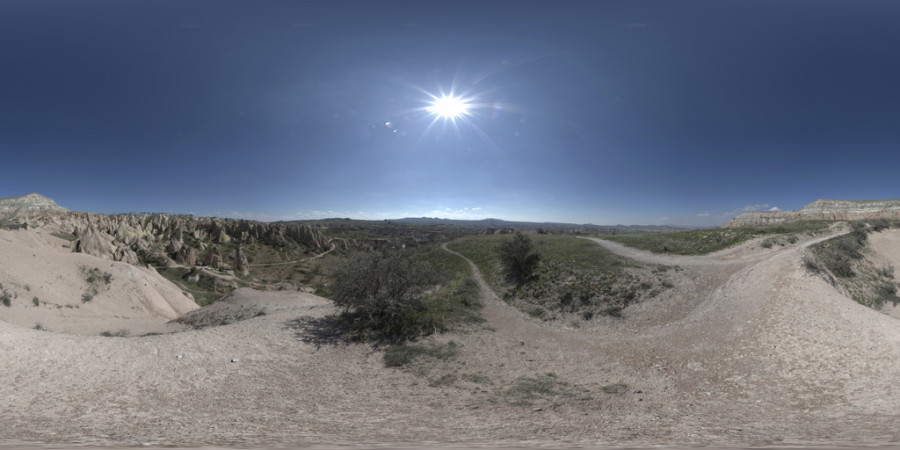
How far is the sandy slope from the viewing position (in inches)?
214

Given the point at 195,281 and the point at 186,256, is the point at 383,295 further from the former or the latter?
the point at 186,256

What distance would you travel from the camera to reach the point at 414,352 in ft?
36.8

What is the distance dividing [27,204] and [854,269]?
18480cm

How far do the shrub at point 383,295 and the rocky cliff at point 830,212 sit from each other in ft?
177

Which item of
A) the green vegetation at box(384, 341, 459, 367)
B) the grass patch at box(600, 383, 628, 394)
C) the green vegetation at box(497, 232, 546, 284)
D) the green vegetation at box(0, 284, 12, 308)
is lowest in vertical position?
the green vegetation at box(384, 341, 459, 367)

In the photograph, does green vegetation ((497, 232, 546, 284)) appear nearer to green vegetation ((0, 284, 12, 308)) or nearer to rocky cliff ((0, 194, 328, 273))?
green vegetation ((0, 284, 12, 308))

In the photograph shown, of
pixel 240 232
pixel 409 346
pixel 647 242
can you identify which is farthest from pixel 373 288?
pixel 240 232

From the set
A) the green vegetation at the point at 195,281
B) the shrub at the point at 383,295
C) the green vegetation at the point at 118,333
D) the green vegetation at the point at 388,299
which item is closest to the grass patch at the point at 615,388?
the green vegetation at the point at 388,299

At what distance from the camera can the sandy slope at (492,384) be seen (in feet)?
17.8

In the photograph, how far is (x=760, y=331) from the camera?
1051 cm

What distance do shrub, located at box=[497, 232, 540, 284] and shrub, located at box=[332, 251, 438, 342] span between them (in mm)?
11817

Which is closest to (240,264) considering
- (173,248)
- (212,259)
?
(212,259)

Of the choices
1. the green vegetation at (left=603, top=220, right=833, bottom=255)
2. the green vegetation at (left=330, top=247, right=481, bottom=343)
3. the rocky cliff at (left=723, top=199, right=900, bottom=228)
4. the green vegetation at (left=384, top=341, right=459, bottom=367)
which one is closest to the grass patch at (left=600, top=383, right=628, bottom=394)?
the green vegetation at (left=384, top=341, right=459, bottom=367)

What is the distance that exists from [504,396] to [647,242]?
3004 cm
